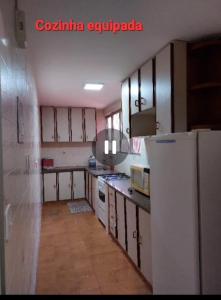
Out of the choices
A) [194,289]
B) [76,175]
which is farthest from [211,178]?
[76,175]

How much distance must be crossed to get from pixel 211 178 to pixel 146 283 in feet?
4.13

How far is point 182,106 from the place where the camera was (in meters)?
1.85

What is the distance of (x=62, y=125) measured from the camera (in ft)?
16.6

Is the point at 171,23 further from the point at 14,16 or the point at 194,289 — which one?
the point at 194,289

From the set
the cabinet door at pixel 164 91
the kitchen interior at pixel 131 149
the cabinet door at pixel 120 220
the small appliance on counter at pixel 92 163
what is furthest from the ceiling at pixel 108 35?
the small appliance on counter at pixel 92 163

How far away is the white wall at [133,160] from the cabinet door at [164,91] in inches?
31.2

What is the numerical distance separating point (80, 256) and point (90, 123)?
3.35m

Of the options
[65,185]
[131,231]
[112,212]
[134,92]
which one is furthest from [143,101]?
[65,185]

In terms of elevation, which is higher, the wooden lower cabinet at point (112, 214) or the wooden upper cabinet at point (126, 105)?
the wooden upper cabinet at point (126, 105)

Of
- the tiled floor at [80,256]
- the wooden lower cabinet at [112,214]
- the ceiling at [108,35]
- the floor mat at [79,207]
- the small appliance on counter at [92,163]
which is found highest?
the ceiling at [108,35]

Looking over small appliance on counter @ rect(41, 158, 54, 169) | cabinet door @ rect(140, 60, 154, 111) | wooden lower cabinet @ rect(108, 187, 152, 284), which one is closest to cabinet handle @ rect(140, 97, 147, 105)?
cabinet door @ rect(140, 60, 154, 111)

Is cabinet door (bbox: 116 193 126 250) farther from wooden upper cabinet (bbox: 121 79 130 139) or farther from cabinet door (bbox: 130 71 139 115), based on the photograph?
cabinet door (bbox: 130 71 139 115)

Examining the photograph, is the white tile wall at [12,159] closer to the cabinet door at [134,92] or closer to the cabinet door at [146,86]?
the cabinet door at [146,86]

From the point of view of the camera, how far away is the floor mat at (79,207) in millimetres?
4258
